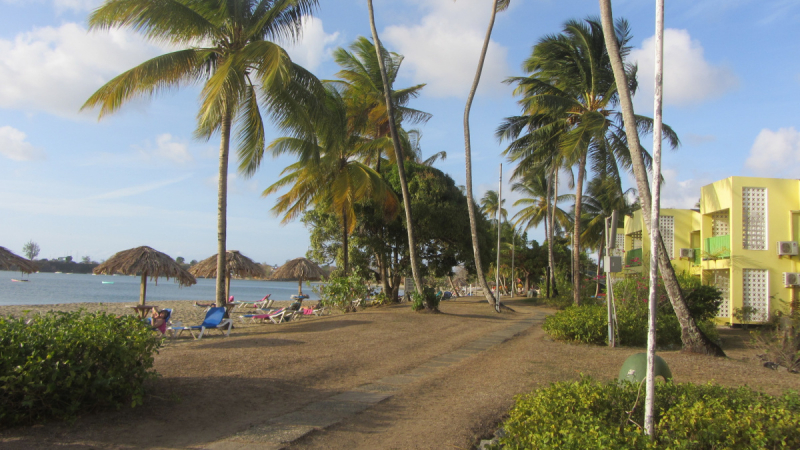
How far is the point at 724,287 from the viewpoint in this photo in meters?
18.6

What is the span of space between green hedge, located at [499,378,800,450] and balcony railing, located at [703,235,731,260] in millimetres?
14739

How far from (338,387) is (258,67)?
9.53m

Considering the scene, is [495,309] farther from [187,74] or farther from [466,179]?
[187,74]

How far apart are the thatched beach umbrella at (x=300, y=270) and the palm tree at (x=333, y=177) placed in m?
3.76

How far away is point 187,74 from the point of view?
13281 mm

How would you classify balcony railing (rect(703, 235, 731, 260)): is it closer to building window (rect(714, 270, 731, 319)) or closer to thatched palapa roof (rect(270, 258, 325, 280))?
building window (rect(714, 270, 731, 319))

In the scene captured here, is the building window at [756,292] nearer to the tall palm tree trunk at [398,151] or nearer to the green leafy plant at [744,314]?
the green leafy plant at [744,314]

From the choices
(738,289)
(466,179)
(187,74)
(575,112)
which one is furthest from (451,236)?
(187,74)

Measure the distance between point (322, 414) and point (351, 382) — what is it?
1.66 m

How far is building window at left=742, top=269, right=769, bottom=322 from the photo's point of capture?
1717 centimetres

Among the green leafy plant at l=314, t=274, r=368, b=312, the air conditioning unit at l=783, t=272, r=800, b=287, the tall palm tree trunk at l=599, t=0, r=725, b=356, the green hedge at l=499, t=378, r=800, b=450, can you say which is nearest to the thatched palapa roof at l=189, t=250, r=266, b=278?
the green leafy plant at l=314, t=274, r=368, b=312

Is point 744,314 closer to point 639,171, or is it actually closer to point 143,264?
point 639,171

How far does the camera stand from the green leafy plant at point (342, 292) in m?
17.6

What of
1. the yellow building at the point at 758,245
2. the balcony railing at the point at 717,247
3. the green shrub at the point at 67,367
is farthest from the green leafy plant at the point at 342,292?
the balcony railing at the point at 717,247
